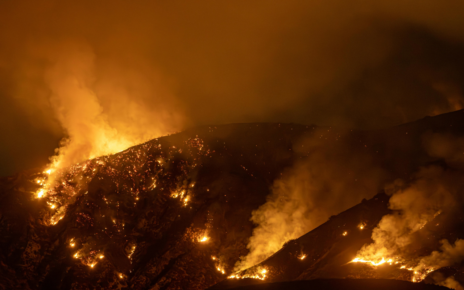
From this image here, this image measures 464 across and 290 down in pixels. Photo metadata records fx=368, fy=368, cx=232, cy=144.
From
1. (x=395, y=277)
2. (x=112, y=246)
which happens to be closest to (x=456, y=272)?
(x=395, y=277)

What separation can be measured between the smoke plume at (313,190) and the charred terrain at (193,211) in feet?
1.51

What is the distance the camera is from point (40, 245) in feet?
150

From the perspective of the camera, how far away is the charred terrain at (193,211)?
33.7 m

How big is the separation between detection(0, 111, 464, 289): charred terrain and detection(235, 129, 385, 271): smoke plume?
1.51 feet

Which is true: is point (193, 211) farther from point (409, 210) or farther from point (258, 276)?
point (409, 210)

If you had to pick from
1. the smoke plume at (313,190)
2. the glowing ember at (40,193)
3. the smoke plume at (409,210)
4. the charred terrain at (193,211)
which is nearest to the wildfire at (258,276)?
the charred terrain at (193,211)

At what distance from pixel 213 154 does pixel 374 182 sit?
23.6m

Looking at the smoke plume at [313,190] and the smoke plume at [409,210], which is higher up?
the smoke plume at [313,190]

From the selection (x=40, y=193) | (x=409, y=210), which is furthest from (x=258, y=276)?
(x=40, y=193)

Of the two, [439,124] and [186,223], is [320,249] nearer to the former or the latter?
[186,223]

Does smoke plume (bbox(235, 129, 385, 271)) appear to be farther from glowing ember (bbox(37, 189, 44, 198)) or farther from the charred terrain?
glowing ember (bbox(37, 189, 44, 198))

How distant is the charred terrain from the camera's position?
33.7 metres

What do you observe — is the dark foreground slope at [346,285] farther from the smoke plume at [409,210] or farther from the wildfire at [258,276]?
the smoke plume at [409,210]

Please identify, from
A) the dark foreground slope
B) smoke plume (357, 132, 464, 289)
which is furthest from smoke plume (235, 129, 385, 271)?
the dark foreground slope
